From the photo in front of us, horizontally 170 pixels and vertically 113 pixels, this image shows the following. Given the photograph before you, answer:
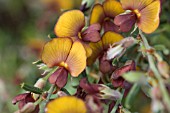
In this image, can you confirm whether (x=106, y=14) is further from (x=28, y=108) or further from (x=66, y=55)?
(x=28, y=108)

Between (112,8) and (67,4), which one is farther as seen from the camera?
(67,4)

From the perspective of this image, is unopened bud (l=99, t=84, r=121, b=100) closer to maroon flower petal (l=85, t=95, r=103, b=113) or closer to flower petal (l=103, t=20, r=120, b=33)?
maroon flower petal (l=85, t=95, r=103, b=113)

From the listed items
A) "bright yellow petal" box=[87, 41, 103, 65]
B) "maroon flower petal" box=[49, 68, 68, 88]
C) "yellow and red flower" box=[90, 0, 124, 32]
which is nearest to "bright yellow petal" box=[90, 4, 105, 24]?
"yellow and red flower" box=[90, 0, 124, 32]

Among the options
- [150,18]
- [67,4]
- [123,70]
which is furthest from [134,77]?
[67,4]

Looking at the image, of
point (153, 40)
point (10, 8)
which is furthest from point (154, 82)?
point (10, 8)

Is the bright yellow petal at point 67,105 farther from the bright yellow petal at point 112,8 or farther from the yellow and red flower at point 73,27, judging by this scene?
the bright yellow petal at point 112,8

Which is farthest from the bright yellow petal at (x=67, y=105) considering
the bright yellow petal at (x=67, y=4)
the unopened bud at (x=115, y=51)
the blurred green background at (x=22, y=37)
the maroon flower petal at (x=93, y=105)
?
the bright yellow petal at (x=67, y=4)
